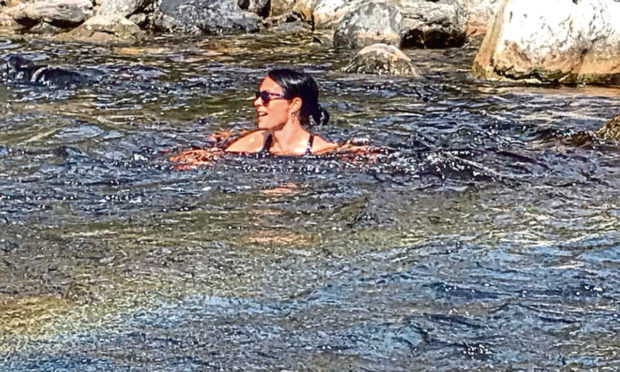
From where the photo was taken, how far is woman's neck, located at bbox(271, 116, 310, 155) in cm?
829

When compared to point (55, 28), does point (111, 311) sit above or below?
above

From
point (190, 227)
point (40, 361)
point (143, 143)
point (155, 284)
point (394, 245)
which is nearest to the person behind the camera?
point (40, 361)

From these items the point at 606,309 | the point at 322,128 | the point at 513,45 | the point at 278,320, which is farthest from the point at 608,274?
the point at 513,45

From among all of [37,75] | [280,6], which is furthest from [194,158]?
[280,6]

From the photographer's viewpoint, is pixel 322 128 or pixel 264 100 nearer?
pixel 264 100

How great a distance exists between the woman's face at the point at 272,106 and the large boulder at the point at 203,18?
9.32 metres

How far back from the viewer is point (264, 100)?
809 cm

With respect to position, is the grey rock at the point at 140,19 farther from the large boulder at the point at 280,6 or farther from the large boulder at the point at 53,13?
the large boulder at the point at 280,6

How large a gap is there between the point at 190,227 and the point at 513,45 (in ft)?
24.2

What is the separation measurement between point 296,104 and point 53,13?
34.9 feet

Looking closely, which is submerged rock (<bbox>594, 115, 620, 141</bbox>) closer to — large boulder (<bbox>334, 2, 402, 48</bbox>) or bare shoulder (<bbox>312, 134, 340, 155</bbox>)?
bare shoulder (<bbox>312, 134, 340, 155</bbox>)

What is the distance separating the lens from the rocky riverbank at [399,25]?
41.6 ft

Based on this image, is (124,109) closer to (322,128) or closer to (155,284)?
(322,128)

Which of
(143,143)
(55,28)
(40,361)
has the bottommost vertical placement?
(55,28)
